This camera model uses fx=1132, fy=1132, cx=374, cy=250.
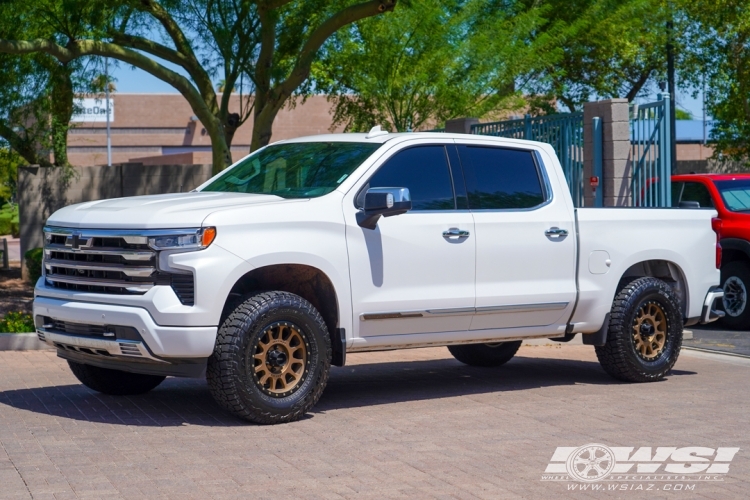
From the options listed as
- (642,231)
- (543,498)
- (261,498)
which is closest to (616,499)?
(543,498)

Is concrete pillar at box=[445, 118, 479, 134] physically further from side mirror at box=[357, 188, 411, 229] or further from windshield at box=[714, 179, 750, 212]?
side mirror at box=[357, 188, 411, 229]

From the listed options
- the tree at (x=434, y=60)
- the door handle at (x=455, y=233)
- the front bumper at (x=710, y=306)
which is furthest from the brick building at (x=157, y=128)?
the door handle at (x=455, y=233)

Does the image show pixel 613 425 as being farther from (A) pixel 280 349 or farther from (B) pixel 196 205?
(B) pixel 196 205

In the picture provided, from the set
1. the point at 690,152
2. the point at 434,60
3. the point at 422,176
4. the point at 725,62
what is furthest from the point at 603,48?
the point at 690,152

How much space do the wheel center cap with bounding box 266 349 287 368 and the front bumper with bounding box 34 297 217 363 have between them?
1.53 feet

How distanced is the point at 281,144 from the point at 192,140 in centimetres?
5529

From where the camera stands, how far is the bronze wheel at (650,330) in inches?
380

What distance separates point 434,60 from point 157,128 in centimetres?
4447

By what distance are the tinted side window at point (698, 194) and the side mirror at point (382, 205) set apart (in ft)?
25.5

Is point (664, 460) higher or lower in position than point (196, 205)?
lower

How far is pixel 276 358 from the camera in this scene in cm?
767

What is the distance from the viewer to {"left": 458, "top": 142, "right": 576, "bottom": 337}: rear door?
867cm

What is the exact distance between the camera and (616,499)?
5.85 m

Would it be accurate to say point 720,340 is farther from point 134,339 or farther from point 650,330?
point 134,339
